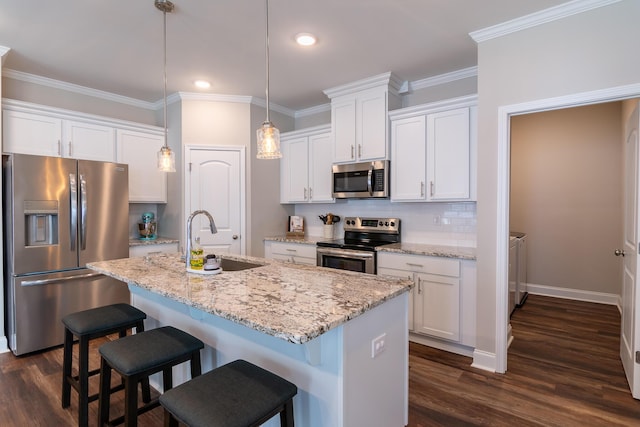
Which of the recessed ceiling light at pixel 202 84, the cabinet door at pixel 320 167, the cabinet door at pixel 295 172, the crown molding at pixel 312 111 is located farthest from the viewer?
the crown molding at pixel 312 111

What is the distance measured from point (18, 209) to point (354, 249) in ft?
9.77

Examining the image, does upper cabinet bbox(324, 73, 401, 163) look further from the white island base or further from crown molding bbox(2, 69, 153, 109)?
crown molding bbox(2, 69, 153, 109)

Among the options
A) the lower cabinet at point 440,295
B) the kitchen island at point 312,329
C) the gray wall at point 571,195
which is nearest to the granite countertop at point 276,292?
the kitchen island at point 312,329

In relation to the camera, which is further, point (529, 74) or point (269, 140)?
point (529, 74)

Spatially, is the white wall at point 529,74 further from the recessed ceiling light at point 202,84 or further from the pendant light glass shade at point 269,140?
the recessed ceiling light at point 202,84

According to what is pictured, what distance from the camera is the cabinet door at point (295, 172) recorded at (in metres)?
4.33

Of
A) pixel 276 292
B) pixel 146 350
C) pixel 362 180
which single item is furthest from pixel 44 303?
pixel 362 180

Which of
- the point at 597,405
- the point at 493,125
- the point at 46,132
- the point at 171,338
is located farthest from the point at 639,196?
the point at 46,132

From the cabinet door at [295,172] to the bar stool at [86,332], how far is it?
8.39 feet

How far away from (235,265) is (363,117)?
214cm

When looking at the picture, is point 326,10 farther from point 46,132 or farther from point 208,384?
point 46,132

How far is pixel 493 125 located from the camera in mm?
2600

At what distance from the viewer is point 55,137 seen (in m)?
3.36

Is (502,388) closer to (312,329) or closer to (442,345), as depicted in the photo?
(442,345)
